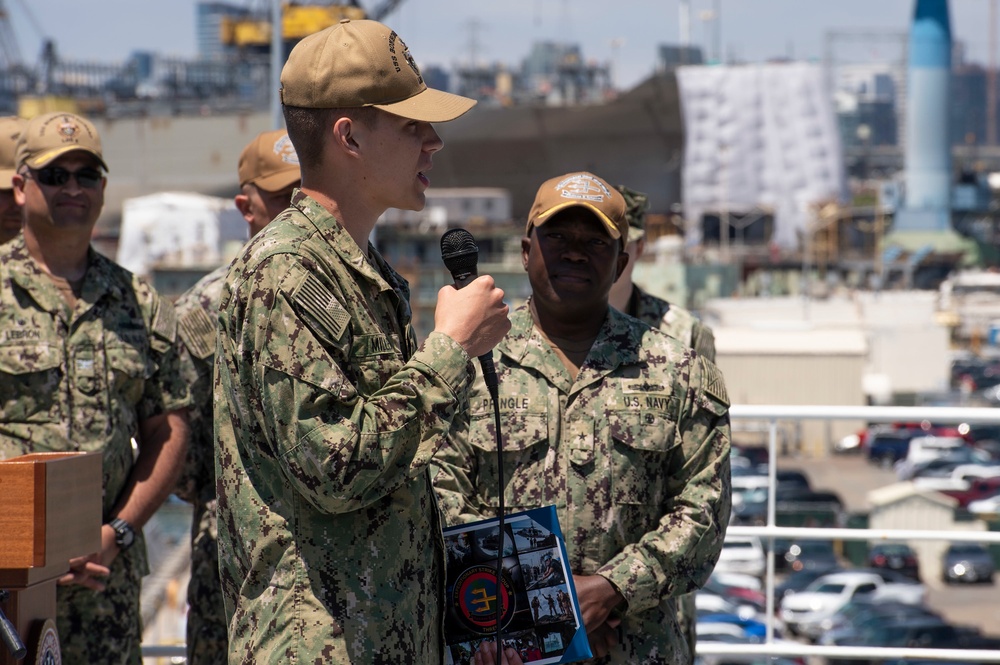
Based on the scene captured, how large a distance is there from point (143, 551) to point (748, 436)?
27567 mm

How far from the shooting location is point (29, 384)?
283 centimetres

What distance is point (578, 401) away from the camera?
2529 millimetres

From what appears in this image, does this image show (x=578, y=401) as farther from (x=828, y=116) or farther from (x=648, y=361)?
(x=828, y=116)

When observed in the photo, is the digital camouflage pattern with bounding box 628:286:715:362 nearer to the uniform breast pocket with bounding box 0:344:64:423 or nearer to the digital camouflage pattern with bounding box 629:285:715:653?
the digital camouflage pattern with bounding box 629:285:715:653

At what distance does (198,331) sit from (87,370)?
327mm

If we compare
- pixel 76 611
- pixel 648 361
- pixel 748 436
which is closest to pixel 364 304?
pixel 648 361

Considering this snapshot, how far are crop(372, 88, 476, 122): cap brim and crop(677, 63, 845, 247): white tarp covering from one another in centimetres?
5277

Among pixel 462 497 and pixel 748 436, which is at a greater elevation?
pixel 462 497

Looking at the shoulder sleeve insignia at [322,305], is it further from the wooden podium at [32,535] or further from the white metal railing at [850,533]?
the white metal railing at [850,533]

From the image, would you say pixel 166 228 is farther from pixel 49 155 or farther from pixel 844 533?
pixel 844 533

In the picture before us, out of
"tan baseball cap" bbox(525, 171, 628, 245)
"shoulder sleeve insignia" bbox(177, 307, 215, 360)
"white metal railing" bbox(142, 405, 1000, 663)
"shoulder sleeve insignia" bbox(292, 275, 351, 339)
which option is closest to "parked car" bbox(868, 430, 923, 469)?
"white metal railing" bbox(142, 405, 1000, 663)

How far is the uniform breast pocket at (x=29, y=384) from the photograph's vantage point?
2814 millimetres

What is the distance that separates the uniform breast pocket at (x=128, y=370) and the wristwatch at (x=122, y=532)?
0.99 feet

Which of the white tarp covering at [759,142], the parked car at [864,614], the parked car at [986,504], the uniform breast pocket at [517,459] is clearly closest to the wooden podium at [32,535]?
the uniform breast pocket at [517,459]
